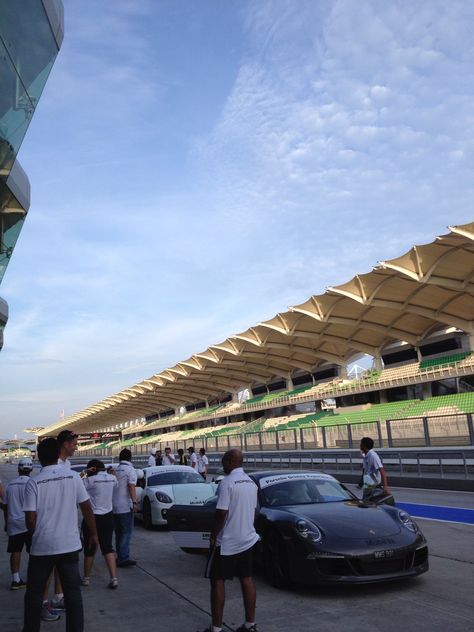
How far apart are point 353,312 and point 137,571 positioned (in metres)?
40.6

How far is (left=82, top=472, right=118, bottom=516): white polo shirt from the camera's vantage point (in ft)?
23.2

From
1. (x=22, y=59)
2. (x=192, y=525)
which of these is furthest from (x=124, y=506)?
(x=22, y=59)

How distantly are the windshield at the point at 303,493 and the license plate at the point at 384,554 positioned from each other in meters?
1.38

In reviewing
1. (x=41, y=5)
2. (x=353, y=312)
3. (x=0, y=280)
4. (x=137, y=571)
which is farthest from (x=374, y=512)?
(x=353, y=312)

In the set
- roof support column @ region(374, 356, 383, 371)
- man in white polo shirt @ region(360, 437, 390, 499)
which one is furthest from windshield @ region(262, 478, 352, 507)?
roof support column @ region(374, 356, 383, 371)

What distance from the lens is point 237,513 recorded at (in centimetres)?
468

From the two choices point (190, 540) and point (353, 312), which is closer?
point (190, 540)

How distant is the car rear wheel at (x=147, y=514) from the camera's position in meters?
11.9

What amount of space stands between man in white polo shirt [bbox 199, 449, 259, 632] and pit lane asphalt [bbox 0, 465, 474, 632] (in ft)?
1.62

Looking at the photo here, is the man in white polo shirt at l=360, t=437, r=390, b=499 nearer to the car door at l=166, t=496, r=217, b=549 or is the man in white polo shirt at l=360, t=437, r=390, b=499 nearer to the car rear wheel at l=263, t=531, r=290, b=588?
the car rear wheel at l=263, t=531, r=290, b=588

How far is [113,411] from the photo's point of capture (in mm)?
114875

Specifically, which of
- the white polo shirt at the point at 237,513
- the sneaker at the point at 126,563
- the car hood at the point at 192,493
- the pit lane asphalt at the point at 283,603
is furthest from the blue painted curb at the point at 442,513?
the white polo shirt at the point at 237,513

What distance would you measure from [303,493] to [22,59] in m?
6.85

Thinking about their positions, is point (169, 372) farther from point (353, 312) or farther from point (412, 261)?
point (412, 261)
